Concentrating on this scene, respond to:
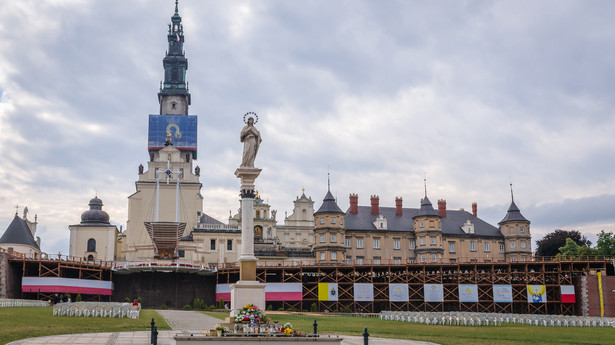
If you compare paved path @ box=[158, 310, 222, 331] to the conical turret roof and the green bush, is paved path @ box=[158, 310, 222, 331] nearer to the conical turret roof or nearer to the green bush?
the green bush

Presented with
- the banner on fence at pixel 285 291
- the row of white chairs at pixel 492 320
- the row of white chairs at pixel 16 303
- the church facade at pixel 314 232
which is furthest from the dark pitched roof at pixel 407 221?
the row of white chairs at pixel 16 303

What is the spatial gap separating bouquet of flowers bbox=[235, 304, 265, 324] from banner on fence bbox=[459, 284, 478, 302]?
1904 inches

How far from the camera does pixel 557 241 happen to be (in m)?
102

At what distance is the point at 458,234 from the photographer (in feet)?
307

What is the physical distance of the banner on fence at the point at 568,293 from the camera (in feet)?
227

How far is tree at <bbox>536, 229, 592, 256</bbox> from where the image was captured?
102 meters

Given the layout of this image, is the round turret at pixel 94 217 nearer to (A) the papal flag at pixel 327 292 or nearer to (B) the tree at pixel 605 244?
(A) the papal flag at pixel 327 292

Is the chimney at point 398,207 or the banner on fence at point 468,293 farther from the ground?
the chimney at point 398,207

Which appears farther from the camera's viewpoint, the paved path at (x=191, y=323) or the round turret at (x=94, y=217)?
the round turret at (x=94, y=217)

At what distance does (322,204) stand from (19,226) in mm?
48186

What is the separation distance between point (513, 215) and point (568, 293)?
26.6 meters

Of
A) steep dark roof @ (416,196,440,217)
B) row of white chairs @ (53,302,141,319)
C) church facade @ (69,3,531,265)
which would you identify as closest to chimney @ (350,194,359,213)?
church facade @ (69,3,531,265)

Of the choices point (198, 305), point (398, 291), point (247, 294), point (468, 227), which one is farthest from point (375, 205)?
point (247, 294)

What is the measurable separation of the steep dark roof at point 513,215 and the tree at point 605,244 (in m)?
10.8
